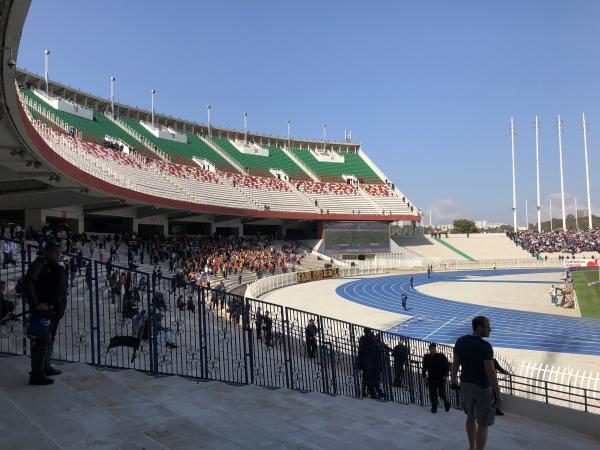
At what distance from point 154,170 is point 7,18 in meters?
35.8

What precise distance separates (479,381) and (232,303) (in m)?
4.68

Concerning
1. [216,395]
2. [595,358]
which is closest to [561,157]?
[595,358]

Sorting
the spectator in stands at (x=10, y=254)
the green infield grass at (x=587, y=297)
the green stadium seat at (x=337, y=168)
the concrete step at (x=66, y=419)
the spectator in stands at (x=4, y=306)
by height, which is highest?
the green stadium seat at (x=337, y=168)

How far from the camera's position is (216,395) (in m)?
5.63

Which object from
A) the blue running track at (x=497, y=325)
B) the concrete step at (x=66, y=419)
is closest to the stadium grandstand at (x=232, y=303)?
the concrete step at (x=66, y=419)

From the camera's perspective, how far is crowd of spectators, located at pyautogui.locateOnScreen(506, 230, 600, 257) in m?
59.1

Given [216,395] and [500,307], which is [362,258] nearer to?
[500,307]

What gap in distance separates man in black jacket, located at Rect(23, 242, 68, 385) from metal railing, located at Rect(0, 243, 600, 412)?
0.95m

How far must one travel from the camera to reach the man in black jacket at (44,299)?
4809 millimetres

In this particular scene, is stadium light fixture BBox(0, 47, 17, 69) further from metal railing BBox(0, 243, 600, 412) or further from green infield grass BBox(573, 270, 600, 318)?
green infield grass BBox(573, 270, 600, 318)

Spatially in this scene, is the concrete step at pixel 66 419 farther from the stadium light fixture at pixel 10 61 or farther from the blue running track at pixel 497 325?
the blue running track at pixel 497 325

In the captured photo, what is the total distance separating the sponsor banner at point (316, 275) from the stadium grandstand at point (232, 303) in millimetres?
186

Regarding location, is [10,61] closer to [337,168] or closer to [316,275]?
[316,275]

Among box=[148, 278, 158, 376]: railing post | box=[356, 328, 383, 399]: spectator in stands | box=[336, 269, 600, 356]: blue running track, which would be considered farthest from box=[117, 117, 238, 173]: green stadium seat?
box=[148, 278, 158, 376]: railing post
